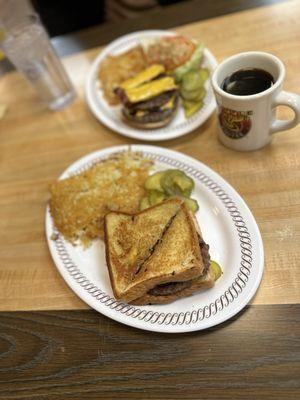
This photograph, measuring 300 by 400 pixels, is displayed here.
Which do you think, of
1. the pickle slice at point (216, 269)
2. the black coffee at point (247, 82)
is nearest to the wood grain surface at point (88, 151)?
the pickle slice at point (216, 269)

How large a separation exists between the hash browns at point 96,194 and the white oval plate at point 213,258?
1.7 inches

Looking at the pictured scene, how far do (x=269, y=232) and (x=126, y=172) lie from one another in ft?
1.88

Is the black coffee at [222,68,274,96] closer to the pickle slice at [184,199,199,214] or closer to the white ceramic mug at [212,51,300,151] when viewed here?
the white ceramic mug at [212,51,300,151]

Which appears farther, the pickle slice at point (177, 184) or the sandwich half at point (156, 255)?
the pickle slice at point (177, 184)

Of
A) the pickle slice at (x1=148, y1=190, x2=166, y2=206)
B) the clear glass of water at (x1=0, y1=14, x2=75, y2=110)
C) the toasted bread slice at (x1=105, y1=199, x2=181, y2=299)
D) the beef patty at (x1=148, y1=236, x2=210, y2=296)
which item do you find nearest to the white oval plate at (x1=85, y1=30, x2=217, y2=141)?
the clear glass of water at (x1=0, y1=14, x2=75, y2=110)

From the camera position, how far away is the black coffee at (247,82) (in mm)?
1161

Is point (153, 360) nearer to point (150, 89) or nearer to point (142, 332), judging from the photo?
point (142, 332)

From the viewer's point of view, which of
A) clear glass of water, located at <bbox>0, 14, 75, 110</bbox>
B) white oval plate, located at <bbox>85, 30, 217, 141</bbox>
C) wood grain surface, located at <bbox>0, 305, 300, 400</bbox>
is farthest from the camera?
clear glass of water, located at <bbox>0, 14, 75, 110</bbox>

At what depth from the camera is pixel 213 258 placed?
1.11 metres

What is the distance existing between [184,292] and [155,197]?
1.21 ft

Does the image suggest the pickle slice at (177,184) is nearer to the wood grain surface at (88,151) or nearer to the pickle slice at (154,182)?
the pickle slice at (154,182)

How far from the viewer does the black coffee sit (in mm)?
1161

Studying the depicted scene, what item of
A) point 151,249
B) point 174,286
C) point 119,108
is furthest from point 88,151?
point 174,286

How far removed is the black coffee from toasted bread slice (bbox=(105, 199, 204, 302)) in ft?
1.39
